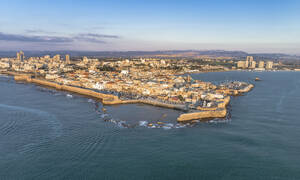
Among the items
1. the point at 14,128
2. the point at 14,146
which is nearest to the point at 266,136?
the point at 14,146

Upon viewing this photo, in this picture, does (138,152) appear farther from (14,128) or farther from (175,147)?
(14,128)

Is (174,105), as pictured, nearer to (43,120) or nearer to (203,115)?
(203,115)

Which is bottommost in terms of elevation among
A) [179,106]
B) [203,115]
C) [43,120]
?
[43,120]

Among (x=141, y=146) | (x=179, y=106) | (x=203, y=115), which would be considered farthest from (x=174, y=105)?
(x=141, y=146)

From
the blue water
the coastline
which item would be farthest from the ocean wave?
the coastline

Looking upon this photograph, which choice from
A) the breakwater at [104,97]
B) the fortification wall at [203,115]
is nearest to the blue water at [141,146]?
the fortification wall at [203,115]

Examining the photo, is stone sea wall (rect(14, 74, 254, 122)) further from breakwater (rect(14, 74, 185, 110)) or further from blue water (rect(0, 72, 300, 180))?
blue water (rect(0, 72, 300, 180))

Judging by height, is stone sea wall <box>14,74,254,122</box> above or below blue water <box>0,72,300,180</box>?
above

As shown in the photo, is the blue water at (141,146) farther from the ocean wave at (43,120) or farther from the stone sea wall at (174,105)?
the stone sea wall at (174,105)

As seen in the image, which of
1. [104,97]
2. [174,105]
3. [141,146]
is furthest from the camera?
[104,97]

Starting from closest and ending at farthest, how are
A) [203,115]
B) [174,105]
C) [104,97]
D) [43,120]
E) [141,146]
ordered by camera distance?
[141,146], [43,120], [203,115], [174,105], [104,97]
